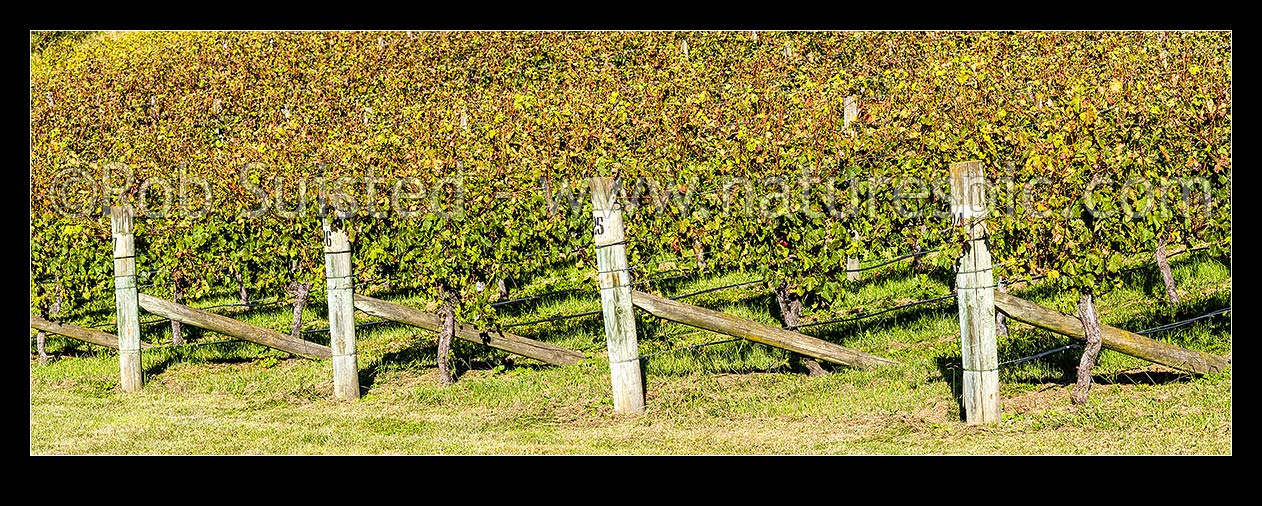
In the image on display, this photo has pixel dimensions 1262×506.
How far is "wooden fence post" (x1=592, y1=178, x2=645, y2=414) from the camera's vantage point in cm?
724

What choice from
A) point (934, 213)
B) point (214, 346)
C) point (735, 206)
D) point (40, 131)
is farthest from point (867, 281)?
point (40, 131)

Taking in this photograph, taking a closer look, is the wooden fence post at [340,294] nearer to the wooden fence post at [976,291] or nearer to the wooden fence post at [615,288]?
the wooden fence post at [615,288]

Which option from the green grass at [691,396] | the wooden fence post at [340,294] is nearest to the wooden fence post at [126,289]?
the green grass at [691,396]

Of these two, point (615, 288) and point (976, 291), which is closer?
point (976, 291)

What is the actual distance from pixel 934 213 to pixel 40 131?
21.1 metres

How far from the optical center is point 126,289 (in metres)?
9.20

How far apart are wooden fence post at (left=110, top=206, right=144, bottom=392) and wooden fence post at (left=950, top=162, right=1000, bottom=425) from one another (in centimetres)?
625

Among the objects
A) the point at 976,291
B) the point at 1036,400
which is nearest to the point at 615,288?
the point at 976,291

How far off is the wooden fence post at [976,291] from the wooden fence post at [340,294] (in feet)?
13.9

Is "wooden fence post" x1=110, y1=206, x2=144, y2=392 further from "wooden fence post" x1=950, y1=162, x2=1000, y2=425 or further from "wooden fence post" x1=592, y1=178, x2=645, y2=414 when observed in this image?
"wooden fence post" x1=950, y1=162, x2=1000, y2=425

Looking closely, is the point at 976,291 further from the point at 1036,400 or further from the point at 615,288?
the point at 615,288

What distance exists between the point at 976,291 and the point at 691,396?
6.85 ft

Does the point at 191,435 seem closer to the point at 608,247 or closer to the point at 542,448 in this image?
the point at 542,448

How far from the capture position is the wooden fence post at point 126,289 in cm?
915
